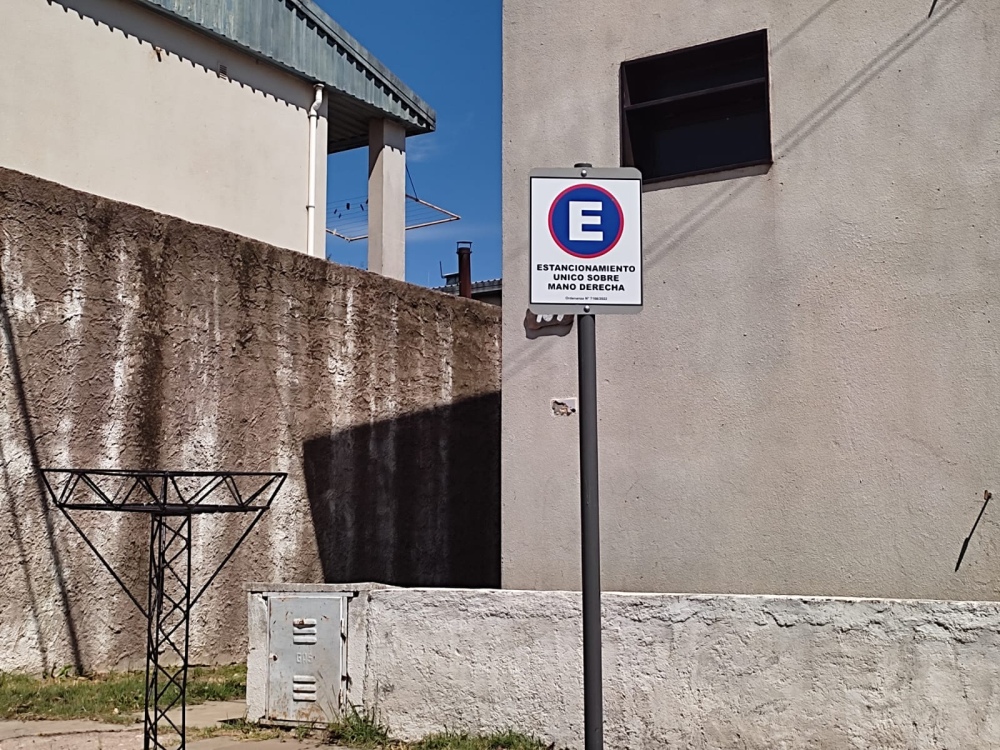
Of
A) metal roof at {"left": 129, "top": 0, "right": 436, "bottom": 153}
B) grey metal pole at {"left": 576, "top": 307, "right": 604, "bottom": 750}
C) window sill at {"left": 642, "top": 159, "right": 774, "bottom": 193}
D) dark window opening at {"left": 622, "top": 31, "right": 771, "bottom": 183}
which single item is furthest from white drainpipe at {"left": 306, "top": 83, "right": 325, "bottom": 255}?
grey metal pole at {"left": 576, "top": 307, "right": 604, "bottom": 750}

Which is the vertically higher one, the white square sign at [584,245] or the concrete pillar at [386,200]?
the concrete pillar at [386,200]

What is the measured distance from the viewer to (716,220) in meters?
6.93

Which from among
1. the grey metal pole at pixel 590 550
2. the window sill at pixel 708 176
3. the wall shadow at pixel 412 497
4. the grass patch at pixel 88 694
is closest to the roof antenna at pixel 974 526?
the window sill at pixel 708 176

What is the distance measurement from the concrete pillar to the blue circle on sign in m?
12.7

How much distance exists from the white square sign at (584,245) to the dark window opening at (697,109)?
3394 millimetres

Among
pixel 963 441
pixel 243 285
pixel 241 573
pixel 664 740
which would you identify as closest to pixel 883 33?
pixel 963 441

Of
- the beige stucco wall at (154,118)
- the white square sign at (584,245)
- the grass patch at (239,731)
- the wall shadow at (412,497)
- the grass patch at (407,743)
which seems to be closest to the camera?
Result: the white square sign at (584,245)

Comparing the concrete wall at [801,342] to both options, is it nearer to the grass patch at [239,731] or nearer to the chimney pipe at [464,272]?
the grass patch at [239,731]

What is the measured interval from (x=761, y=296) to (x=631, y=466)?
1.30m

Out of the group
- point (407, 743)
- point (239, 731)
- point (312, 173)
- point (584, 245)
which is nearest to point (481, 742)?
point (407, 743)

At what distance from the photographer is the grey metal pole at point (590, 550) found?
3590 millimetres

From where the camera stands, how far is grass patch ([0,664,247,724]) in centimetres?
702

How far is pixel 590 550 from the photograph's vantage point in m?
3.66

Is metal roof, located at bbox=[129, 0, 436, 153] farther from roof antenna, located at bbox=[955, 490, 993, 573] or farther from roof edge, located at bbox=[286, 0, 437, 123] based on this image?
roof antenna, located at bbox=[955, 490, 993, 573]
